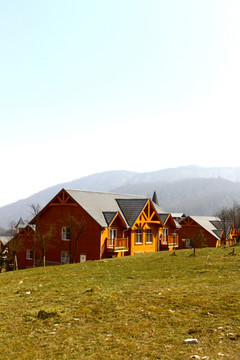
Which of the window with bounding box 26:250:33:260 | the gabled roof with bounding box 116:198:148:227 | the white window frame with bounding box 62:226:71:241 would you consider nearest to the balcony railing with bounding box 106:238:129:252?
the gabled roof with bounding box 116:198:148:227

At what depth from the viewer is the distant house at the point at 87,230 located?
1463 inches

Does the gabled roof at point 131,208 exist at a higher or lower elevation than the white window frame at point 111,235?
higher

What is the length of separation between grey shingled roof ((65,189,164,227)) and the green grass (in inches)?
892

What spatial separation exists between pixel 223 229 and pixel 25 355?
65078mm

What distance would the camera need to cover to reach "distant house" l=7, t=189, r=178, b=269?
37156mm

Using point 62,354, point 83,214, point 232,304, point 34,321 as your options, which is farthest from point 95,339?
point 83,214

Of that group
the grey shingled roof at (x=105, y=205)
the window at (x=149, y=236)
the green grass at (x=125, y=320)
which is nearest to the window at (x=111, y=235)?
the grey shingled roof at (x=105, y=205)

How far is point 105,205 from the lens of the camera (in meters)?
41.7

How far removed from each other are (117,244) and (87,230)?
3.87m

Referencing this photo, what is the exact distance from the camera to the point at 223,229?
221ft

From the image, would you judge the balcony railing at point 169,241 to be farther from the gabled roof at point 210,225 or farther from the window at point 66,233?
the gabled roof at point 210,225

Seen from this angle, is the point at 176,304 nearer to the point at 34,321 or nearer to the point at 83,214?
the point at 34,321

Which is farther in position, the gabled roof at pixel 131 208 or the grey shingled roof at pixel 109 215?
the gabled roof at pixel 131 208

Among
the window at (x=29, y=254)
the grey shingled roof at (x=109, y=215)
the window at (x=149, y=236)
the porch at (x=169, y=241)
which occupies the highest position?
the grey shingled roof at (x=109, y=215)
